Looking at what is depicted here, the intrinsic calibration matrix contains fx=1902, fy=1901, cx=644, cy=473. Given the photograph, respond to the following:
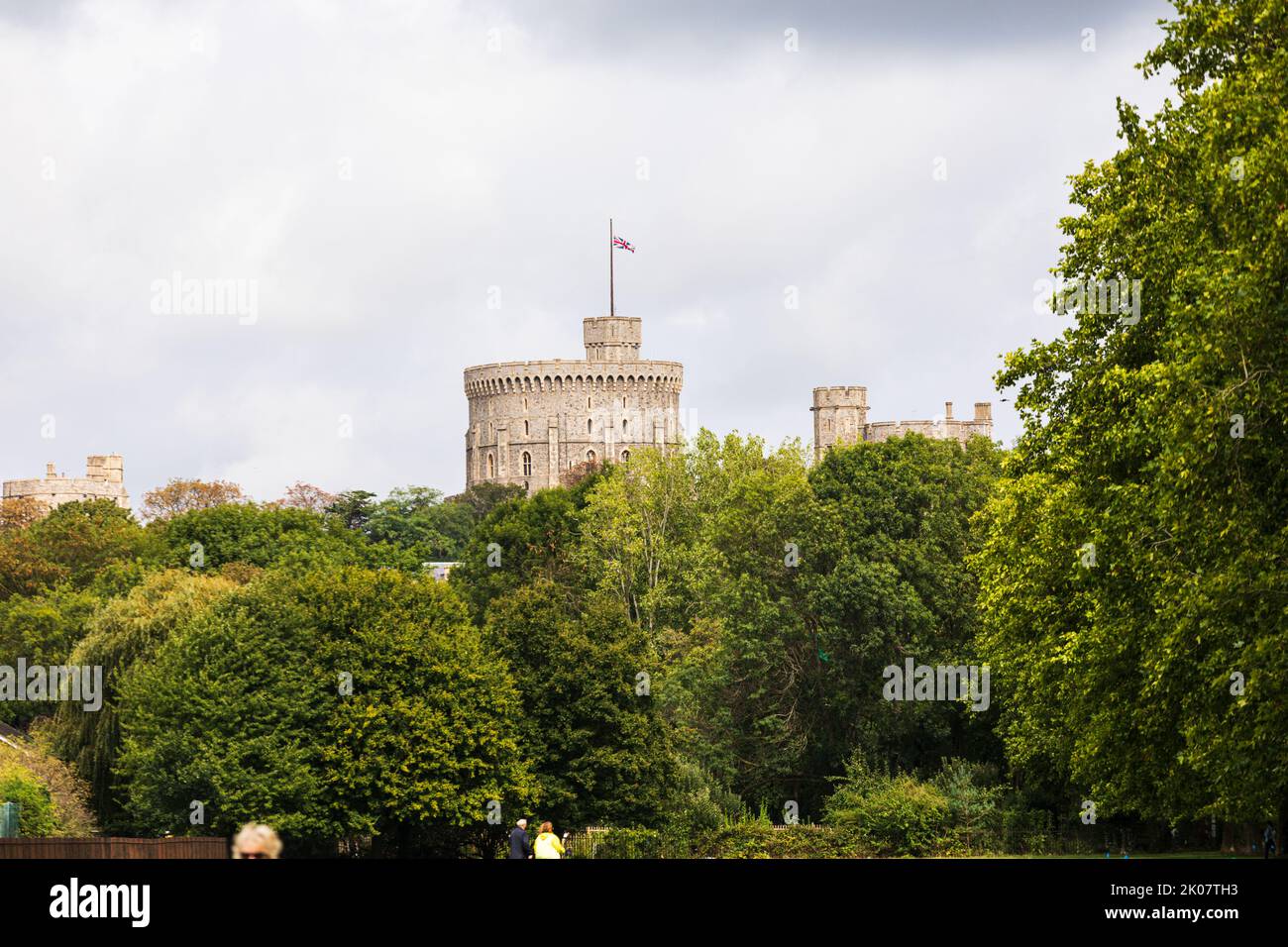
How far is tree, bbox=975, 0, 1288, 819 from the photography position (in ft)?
86.3

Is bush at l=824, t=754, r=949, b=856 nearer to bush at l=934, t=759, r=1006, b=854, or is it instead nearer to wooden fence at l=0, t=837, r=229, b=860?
bush at l=934, t=759, r=1006, b=854

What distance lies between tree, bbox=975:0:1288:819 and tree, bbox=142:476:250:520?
118171 millimetres

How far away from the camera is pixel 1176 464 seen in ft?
89.1

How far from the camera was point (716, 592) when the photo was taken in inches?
2825

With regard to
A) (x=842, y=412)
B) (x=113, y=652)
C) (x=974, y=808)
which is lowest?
(x=974, y=808)

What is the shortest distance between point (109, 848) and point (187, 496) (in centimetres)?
11653

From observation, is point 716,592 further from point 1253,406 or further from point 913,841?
point 1253,406

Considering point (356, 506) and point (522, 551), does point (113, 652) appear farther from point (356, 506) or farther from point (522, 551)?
point (356, 506)

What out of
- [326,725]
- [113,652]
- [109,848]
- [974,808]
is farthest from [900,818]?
[113,652]

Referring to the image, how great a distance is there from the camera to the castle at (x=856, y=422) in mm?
192750

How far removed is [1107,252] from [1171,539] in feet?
21.9

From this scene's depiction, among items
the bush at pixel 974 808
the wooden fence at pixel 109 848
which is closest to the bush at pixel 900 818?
the bush at pixel 974 808

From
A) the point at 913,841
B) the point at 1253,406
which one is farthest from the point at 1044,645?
the point at 913,841

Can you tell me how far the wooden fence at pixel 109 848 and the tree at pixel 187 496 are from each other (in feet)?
363
